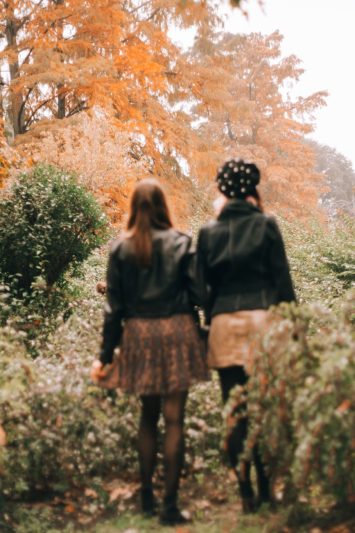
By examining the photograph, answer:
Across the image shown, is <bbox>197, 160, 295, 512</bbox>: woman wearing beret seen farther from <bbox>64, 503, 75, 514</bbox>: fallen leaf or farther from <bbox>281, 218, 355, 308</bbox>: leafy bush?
<bbox>281, 218, 355, 308</bbox>: leafy bush

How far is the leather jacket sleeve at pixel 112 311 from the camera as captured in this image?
3342 mm

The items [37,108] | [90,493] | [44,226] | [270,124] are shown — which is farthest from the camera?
[270,124]

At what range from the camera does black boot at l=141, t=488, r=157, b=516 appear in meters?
3.47

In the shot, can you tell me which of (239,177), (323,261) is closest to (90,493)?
(239,177)

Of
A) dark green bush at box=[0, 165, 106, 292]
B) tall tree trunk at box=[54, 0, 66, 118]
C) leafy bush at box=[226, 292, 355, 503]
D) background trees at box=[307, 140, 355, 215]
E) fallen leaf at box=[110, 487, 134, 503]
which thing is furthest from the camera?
background trees at box=[307, 140, 355, 215]

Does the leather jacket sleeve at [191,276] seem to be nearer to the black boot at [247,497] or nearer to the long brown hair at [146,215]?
the long brown hair at [146,215]

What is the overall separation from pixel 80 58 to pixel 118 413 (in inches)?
452

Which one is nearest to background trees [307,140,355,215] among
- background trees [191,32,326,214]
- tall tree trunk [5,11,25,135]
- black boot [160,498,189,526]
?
background trees [191,32,326,214]

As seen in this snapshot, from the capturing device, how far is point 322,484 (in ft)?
9.28

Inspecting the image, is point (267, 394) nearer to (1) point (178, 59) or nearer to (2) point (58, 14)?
(2) point (58, 14)

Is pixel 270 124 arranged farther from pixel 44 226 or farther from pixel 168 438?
pixel 168 438

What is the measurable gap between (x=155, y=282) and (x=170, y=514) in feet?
4.20

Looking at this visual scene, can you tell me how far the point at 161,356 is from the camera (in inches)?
129

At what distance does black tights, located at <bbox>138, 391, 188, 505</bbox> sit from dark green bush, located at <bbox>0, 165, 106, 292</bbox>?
4963 millimetres
